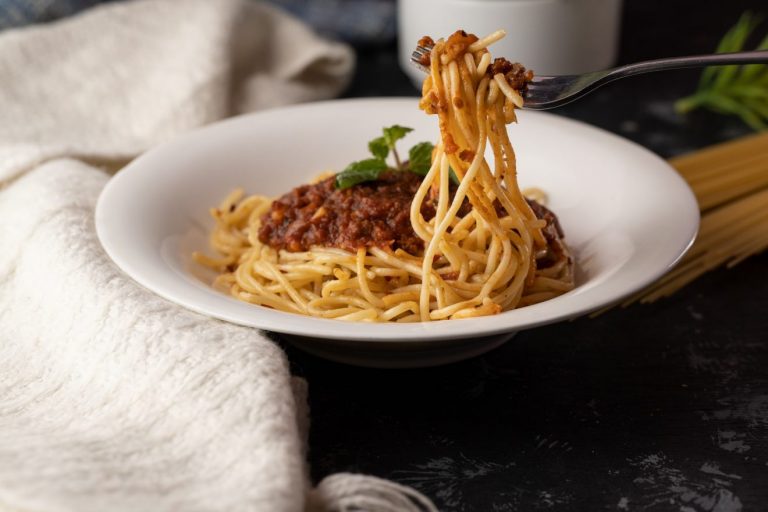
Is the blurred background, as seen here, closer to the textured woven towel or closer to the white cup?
the white cup

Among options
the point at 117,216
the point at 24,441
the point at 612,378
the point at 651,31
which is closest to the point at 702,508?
the point at 612,378

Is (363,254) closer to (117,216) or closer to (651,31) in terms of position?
(117,216)

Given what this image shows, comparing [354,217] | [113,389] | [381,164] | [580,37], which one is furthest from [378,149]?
[580,37]

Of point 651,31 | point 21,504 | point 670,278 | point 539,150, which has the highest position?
point 21,504

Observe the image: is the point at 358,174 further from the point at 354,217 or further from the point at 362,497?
the point at 362,497

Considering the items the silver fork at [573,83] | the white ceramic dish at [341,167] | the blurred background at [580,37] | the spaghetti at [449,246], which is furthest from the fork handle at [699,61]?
the blurred background at [580,37]

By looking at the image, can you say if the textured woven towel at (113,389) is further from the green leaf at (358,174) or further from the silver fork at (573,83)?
the silver fork at (573,83)
